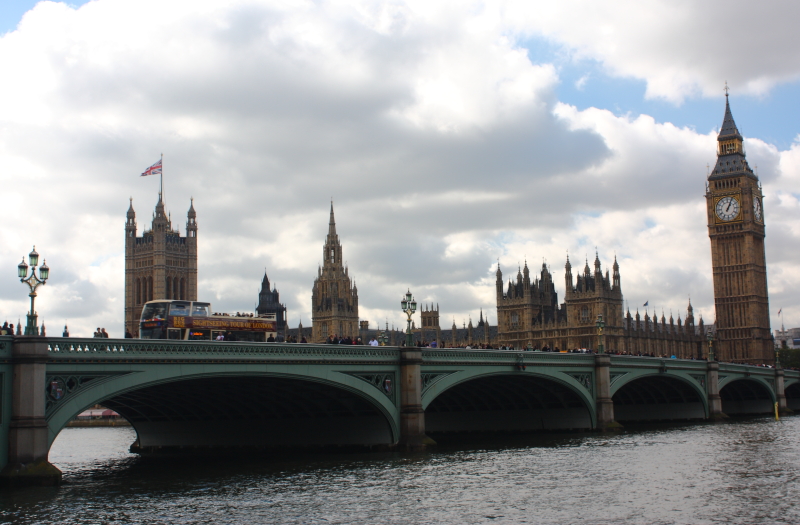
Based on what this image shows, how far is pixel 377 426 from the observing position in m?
43.6

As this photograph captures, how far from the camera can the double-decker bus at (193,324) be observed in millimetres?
41719

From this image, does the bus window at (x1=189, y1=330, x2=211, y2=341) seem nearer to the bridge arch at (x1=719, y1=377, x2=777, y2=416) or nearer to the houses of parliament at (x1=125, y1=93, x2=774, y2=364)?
the bridge arch at (x1=719, y1=377, x2=777, y2=416)

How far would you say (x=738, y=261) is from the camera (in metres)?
141

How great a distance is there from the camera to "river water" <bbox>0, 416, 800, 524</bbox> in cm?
2695

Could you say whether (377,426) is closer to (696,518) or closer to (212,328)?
(212,328)

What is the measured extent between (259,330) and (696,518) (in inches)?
956

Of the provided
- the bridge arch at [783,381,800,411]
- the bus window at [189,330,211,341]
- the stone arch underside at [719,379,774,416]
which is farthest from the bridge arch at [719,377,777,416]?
the bus window at [189,330,211,341]

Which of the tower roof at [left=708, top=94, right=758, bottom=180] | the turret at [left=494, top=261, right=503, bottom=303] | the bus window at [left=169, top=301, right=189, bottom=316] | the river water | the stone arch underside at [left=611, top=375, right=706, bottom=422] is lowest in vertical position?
the river water

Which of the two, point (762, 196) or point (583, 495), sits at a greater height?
point (762, 196)

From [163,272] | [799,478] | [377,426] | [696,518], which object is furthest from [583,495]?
[163,272]

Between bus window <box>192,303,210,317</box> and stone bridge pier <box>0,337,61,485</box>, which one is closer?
stone bridge pier <box>0,337,61,485</box>

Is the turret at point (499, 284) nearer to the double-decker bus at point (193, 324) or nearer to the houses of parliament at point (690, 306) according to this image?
the houses of parliament at point (690, 306)

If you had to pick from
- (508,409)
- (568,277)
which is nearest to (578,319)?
(568,277)

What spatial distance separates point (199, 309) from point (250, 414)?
7835mm
